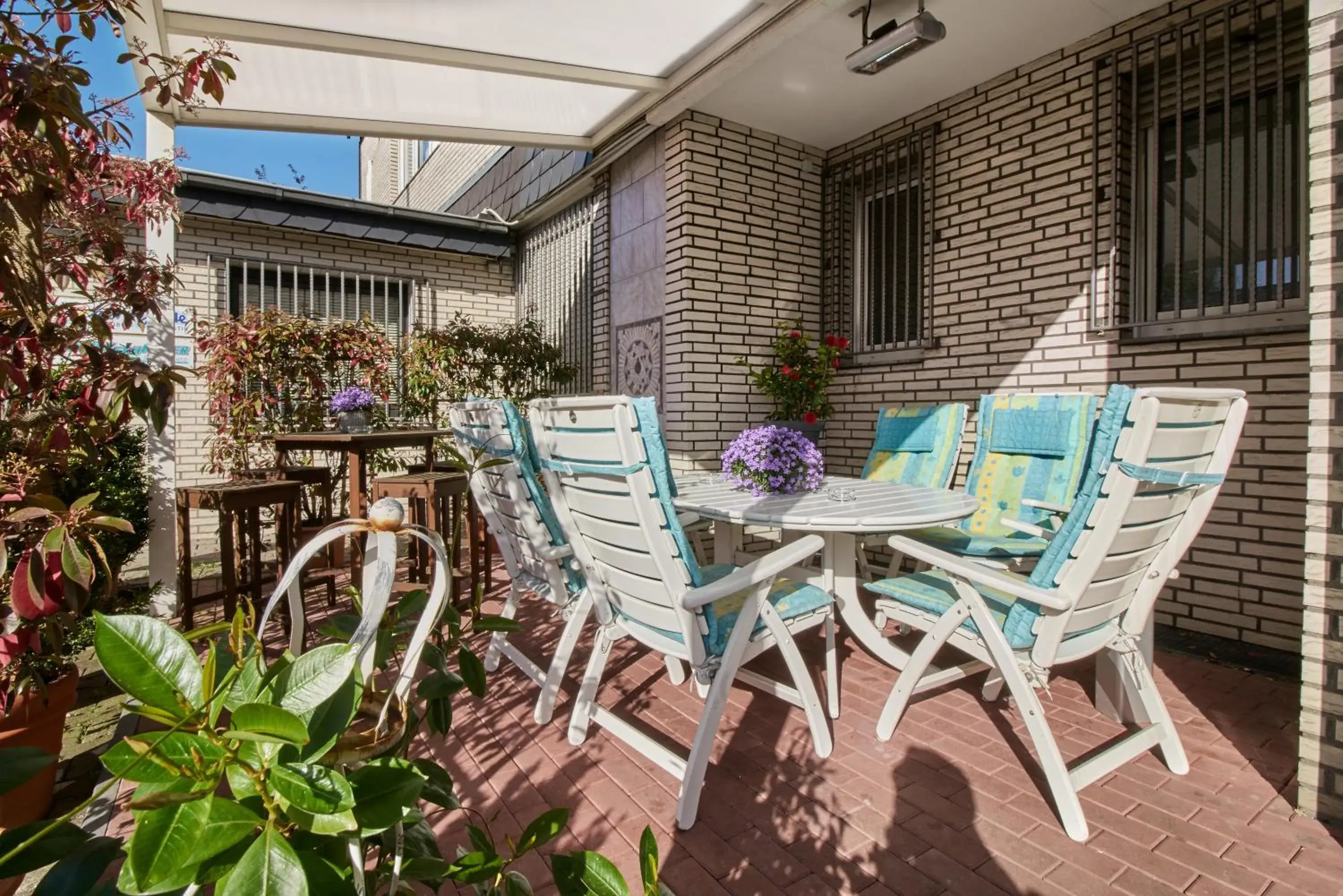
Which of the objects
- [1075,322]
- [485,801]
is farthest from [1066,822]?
[1075,322]

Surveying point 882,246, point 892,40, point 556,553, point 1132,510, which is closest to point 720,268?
point 882,246

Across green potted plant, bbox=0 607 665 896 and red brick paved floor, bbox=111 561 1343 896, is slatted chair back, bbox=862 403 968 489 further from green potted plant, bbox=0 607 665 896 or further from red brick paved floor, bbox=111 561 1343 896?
green potted plant, bbox=0 607 665 896

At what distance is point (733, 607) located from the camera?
240 centimetres

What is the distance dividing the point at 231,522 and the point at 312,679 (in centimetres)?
347

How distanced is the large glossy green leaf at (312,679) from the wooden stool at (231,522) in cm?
316

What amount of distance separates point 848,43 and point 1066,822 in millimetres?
4055

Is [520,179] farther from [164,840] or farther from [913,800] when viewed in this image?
[164,840]

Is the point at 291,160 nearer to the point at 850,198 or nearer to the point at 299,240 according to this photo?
the point at 299,240

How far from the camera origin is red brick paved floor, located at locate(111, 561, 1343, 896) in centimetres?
177

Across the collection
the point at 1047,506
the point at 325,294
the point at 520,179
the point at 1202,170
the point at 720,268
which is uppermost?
the point at 520,179

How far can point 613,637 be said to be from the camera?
7.95ft

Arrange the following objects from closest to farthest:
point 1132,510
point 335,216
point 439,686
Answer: point 439,686
point 1132,510
point 335,216

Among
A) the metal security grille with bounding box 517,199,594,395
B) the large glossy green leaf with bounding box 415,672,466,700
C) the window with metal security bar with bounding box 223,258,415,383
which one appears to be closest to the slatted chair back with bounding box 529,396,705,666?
the large glossy green leaf with bounding box 415,672,466,700

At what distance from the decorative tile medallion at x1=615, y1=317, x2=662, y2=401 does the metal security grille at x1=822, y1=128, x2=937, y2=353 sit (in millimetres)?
1442
